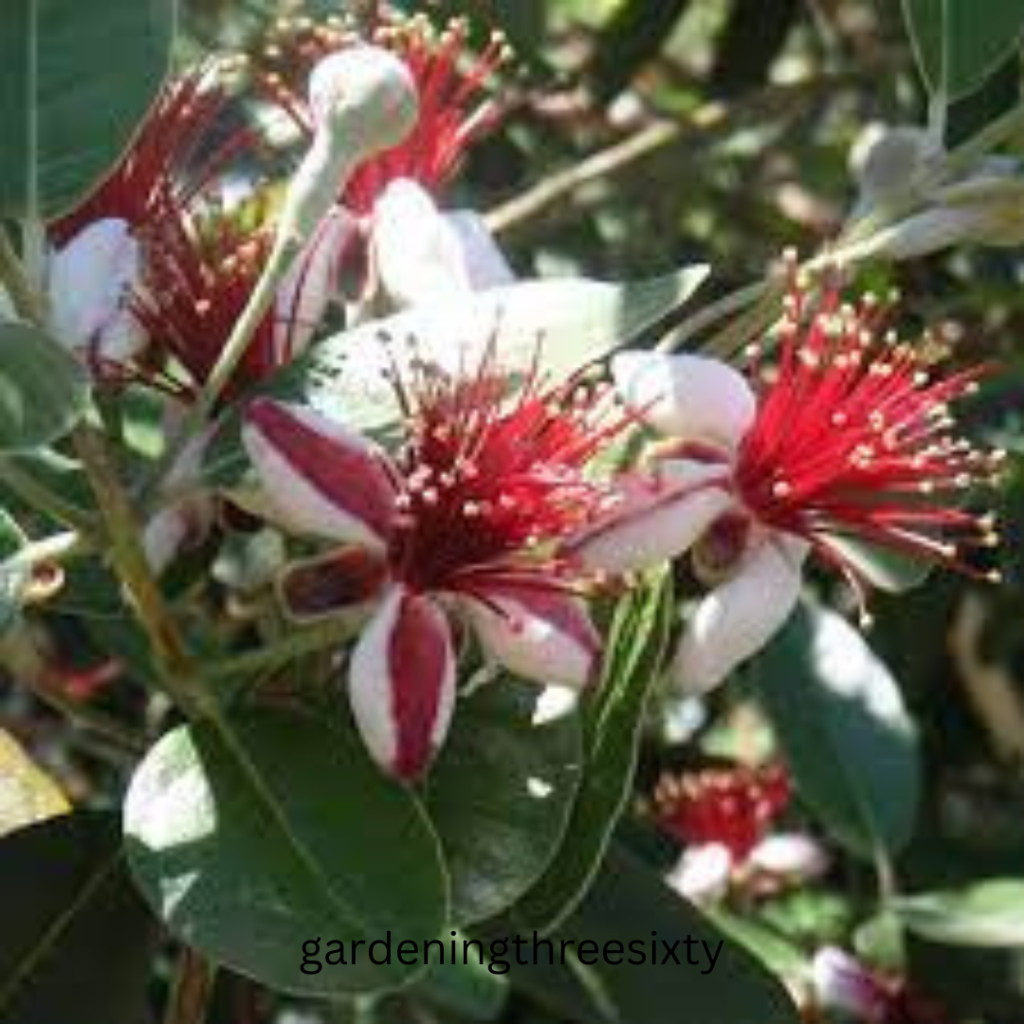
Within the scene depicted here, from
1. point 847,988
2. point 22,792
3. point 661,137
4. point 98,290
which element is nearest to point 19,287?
point 98,290

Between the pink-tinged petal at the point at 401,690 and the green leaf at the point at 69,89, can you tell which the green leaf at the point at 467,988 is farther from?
the green leaf at the point at 69,89

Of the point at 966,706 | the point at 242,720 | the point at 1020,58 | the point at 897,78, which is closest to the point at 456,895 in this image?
the point at 242,720

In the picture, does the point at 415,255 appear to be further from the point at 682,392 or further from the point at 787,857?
the point at 787,857

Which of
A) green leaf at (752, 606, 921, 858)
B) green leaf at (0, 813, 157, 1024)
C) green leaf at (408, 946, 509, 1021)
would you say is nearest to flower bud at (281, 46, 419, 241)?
green leaf at (0, 813, 157, 1024)

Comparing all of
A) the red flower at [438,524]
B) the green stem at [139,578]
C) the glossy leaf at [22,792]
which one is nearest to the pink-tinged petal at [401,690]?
the red flower at [438,524]

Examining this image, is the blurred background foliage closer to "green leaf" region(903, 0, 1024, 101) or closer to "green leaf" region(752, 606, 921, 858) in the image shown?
"green leaf" region(752, 606, 921, 858)

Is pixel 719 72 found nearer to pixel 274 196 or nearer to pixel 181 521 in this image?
pixel 274 196

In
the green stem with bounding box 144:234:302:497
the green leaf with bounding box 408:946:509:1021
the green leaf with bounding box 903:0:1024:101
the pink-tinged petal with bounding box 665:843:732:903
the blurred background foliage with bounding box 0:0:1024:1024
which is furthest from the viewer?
the blurred background foliage with bounding box 0:0:1024:1024
